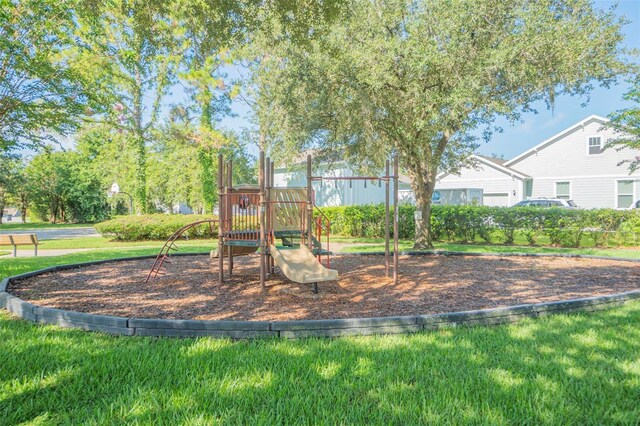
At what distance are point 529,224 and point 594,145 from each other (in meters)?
11.5

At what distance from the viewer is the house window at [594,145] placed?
2055 cm

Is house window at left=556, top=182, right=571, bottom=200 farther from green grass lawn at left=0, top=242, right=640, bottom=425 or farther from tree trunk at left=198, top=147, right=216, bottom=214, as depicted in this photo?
green grass lawn at left=0, top=242, right=640, bottom=425

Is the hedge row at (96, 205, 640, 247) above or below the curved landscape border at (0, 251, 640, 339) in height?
above

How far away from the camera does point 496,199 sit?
2484 centimetres

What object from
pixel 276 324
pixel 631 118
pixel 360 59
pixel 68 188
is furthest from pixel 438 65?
pixel 68 188

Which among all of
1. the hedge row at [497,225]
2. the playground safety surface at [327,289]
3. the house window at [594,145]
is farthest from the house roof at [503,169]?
the playground safety surface at [327,289]

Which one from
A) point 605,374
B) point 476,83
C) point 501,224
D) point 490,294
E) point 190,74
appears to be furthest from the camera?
point 190,74

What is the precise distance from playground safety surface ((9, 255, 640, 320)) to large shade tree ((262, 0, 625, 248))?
3396 millimetres

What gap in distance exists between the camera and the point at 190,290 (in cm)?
576

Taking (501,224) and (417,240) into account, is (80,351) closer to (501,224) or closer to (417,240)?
(417,240)

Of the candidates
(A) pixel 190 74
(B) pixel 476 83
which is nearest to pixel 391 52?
(B) pixel 476 83

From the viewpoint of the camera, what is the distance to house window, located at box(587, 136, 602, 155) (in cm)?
2055

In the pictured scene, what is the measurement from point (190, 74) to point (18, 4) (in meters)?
11.8

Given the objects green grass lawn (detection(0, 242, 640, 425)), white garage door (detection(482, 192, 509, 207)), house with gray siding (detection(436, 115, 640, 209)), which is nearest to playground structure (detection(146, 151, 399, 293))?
green grass lawn (detection(0, 242, 640, 425))
